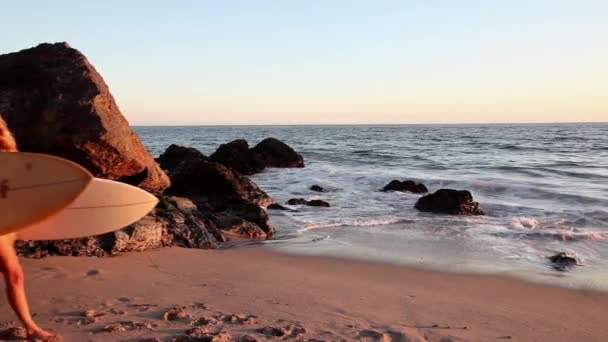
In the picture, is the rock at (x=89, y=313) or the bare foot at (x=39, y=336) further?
the rock at (x=89, y=313)

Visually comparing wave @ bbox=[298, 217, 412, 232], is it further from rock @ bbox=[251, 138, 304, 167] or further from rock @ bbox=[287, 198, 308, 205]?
rock @ bbox=[251, 138, 304, 167]

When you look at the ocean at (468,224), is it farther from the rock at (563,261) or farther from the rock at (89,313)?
the rock at (89,313)

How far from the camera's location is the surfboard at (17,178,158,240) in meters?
4.27

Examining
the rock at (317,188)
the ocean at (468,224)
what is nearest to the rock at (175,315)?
the ocean at (468,224)

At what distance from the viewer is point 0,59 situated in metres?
6.65

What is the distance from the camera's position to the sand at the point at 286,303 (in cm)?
374

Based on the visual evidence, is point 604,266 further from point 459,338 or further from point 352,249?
point 459,338

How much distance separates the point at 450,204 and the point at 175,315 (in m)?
8.00

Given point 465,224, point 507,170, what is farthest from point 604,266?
point 507,170

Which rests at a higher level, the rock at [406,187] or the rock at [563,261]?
the rock at [563,261]

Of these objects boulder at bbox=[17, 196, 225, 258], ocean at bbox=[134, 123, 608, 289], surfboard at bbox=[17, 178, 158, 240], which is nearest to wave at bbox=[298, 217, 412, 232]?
ocean at bbox=[134, 123, 608, 289]

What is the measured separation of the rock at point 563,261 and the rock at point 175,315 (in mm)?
4618

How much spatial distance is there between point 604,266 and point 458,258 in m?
1.72

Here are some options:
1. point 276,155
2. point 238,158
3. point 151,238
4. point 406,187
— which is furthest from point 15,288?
point 276,155
